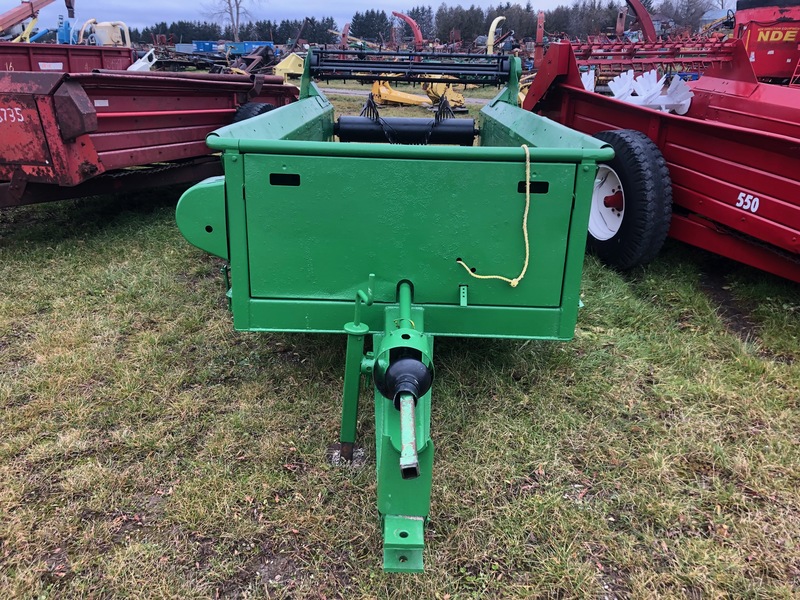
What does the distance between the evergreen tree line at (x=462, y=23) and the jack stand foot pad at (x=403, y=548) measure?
134 ft

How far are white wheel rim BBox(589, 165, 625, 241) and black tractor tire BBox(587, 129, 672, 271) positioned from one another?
3cm

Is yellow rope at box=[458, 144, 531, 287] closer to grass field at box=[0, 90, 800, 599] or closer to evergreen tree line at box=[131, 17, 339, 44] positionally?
grass field at box=[0, 90, 800, 599]

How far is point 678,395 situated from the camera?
2877 mm

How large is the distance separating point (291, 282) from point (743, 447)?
6.52 feet

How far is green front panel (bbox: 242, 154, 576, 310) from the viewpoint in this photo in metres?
2.29

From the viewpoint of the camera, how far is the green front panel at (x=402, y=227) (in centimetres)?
229

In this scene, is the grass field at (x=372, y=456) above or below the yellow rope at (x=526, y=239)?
below

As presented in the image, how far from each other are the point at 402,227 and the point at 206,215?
2.52 ft

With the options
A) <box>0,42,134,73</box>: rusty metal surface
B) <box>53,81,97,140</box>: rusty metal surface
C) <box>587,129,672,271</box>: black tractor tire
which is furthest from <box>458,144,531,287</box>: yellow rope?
<box>0,42,134,73</box>: rusty metal surface

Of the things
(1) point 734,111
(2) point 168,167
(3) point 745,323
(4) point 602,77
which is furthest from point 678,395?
(4) point 602,77

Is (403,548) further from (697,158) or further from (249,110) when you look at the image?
(249,110)

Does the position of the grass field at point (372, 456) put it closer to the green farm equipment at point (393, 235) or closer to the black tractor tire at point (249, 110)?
the green farm equipment at point (393, 235)

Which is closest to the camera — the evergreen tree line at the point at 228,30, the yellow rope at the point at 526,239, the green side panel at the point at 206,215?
the yellow rope at the point at 526,239

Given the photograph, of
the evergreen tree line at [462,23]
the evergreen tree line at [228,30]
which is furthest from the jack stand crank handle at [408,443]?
the evergreen tree line at [228,30]
